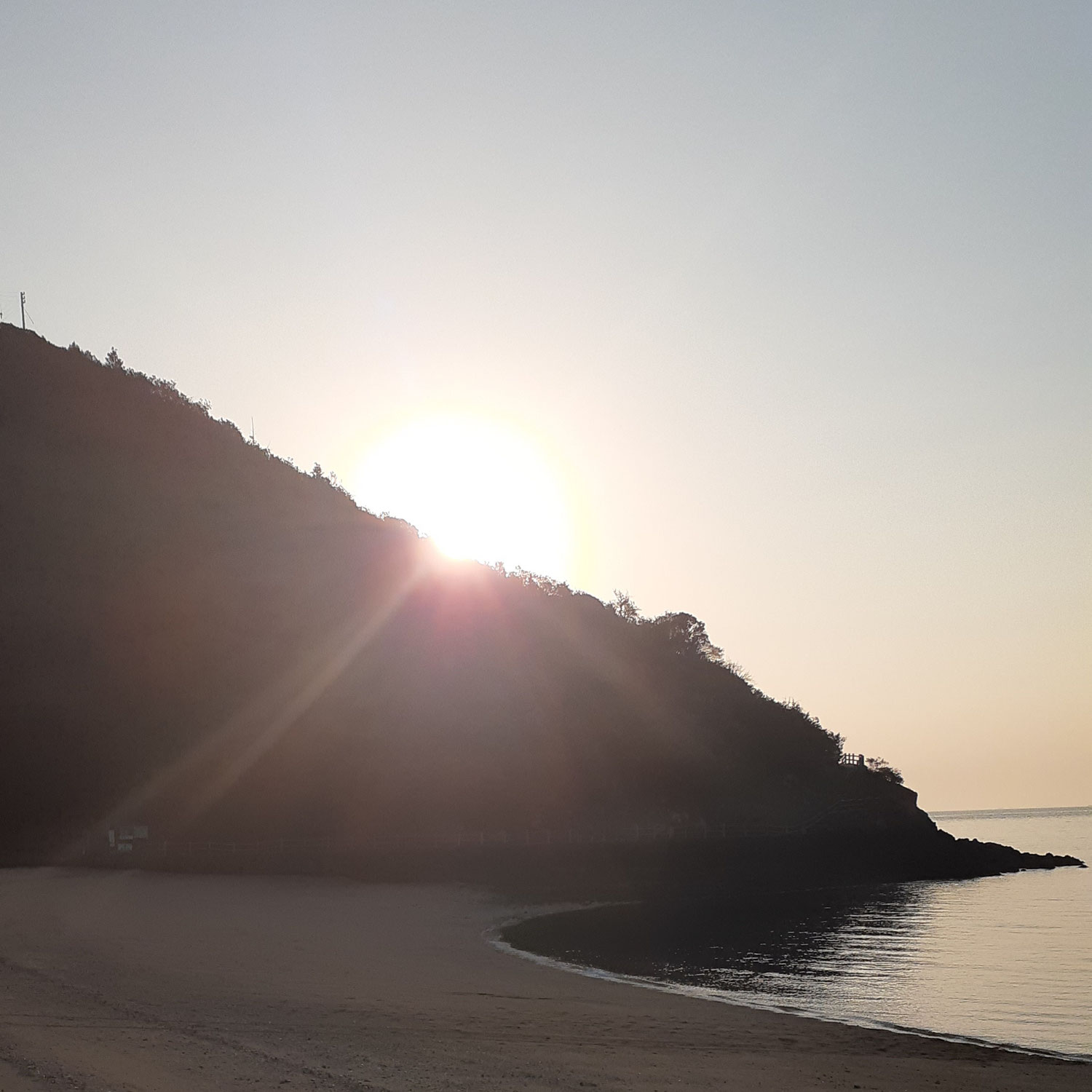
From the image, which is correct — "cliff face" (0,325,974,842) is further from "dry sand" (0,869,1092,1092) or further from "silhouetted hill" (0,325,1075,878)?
"dry sand" (0,869,1092,1092)

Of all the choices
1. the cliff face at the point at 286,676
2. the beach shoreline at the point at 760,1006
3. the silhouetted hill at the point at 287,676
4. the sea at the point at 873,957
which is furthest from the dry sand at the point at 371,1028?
the cliff face at the point at 286,676

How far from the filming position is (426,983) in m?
21.0

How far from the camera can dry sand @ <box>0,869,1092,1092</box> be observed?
38.8 feet

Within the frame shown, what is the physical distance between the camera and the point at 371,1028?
1538 centimetres

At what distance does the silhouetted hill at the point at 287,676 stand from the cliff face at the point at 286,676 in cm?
18

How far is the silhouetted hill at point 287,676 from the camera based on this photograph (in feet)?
208

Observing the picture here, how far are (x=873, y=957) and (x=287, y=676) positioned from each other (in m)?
50.2

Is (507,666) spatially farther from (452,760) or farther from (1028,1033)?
(1028,1033)

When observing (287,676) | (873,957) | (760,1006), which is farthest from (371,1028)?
(287,676)

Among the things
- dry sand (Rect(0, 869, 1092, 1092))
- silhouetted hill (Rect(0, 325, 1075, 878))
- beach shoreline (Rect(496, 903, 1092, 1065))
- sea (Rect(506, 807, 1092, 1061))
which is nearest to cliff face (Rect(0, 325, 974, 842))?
silhouetted hill (Rect(0, 325, 1075, 878))

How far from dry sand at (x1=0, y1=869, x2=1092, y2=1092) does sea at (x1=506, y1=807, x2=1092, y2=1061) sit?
2926 millimetres

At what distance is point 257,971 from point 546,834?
44363 mm

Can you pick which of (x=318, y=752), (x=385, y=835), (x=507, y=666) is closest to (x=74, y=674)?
(x=318, y=752)

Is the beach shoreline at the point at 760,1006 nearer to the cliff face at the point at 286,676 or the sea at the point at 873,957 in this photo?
the sea at the point at 873,957
